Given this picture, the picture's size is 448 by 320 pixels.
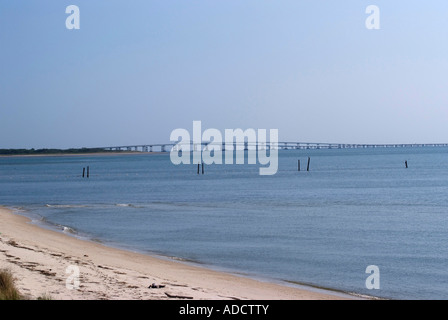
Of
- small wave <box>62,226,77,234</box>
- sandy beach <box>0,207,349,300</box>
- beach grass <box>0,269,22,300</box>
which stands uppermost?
beach grass <box>0,269,22,300</box>

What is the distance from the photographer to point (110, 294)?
11094 millimetres

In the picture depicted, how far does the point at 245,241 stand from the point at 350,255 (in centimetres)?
464

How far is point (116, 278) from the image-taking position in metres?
13.2

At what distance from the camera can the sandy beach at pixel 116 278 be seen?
36.8 ft

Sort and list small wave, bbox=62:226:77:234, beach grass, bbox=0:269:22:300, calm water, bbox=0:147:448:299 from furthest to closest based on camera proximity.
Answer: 1. small wave, bbox=62:226:77:234
2. calm water, bbox=0:147:448:299
3. beach grass, bbox=0:269:22:300

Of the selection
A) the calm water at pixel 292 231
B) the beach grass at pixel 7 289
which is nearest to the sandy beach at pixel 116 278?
the beach grass at pixel 7 289

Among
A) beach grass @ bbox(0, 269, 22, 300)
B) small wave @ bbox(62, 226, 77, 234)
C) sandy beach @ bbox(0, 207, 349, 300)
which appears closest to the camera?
beach grass @ bbox(0, 269, 22, 300)

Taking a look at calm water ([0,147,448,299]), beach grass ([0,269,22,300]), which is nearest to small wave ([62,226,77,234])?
calm water ([0,147,448,299])

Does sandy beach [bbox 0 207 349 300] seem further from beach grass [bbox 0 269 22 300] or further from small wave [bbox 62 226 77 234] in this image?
small wave [bbox 62 226 77 234]

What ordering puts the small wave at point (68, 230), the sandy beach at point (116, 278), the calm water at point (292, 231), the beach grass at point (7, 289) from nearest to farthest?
1. the beach grass at point (7, 289)
2. the sandy beach at point (116, 278)
3. the calm water at point (292, 231)
4. the small wave at point (68, 230)

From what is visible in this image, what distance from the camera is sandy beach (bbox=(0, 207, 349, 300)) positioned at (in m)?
11.2

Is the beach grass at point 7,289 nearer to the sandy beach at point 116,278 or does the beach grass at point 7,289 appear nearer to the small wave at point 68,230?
the sandy beach at point 116,278

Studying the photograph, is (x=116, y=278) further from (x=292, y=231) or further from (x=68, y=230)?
(x=68, y=230)
